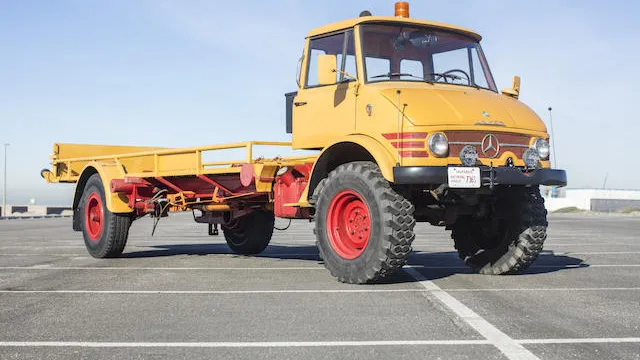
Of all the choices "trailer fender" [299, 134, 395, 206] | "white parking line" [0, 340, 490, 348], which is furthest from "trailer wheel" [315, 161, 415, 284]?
"white parking line" [0, 340, 490, 348]

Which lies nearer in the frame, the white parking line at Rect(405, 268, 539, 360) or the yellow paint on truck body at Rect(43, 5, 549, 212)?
the white parking line at Rect(405, 268, 539, 360)

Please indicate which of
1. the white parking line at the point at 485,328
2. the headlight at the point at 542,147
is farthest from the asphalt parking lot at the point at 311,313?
the headlight at the point at 542,147

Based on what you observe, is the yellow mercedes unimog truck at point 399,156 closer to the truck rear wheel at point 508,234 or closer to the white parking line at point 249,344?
the truck rear wheel at point 508,234

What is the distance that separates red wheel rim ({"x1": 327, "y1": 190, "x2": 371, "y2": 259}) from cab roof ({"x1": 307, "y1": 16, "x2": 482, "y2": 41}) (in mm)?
2024

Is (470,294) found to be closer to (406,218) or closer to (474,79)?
(406,218)

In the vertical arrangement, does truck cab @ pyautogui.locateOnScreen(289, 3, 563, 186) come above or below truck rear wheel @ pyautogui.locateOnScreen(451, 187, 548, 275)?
above

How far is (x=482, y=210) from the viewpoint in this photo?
836 centimetres

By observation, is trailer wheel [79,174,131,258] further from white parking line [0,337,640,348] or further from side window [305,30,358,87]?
white parking line [0,337,640,348]

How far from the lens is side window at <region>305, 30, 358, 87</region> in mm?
8375

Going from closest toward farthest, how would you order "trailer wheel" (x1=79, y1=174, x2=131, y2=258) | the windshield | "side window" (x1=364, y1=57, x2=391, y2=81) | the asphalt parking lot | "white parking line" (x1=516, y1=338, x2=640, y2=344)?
the asphalt parking lot, "white parking line" (x1=516, y1=338, x2=640, y2=344), "side window" (x1=364, y1=57, x2=391, y2=81), the windshield, "trailer wheel" (x1=79, y1=174, x2=131, y2=258)

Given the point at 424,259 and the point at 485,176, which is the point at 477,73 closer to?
the point at 485,176

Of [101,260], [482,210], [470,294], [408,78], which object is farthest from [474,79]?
[101,260]

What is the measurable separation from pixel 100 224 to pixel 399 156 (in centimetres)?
623

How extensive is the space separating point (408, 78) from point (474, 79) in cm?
93
